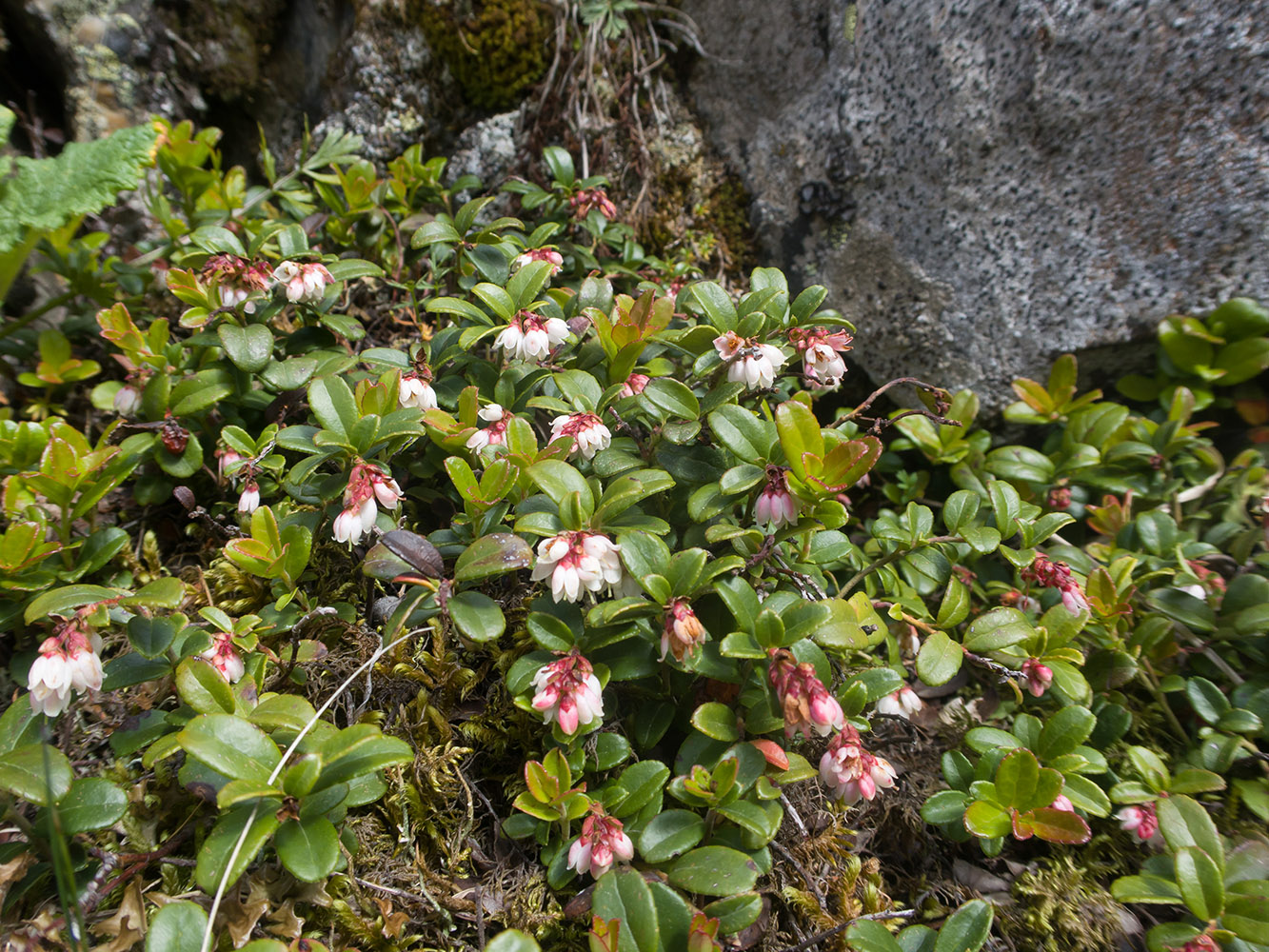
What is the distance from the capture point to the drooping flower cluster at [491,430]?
133 cm

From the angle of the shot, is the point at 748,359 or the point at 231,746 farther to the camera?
the point at 748,359

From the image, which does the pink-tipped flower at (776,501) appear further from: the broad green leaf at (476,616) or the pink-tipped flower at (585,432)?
the broad green leaf at (476,616)

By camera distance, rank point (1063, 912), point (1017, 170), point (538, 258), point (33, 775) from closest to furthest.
Answer: point (33, 775) < point (1063, 912) < point (538, 258) < point (1017, 170)

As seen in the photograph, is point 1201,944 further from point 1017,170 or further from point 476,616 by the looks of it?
point 1017,170

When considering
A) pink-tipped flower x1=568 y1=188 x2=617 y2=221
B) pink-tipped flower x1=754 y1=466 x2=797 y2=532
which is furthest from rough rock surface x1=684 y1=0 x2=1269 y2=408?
pink-tipped flower x1=754 y1=466 x2=797 y2=532

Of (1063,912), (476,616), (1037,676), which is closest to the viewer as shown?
(476,616)

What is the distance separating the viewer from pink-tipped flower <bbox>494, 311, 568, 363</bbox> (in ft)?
4.61

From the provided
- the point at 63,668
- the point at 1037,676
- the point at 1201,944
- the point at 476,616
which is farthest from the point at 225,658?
the point at 1201,944

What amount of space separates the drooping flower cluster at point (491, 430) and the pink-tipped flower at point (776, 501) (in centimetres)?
51

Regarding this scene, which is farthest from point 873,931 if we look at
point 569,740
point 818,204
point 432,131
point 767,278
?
point 432,131

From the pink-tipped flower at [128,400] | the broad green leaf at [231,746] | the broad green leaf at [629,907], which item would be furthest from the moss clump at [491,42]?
the broad green leaf at [629,907]

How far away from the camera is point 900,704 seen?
1390mm

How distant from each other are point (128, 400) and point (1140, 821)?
90.6 inches

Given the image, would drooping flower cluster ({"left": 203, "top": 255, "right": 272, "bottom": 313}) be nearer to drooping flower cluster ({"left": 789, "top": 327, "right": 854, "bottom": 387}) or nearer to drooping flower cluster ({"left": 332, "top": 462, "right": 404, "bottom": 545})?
drooping flower cluster ({"left": 332, "top": 462, "right": 404, "bottom": 545})
